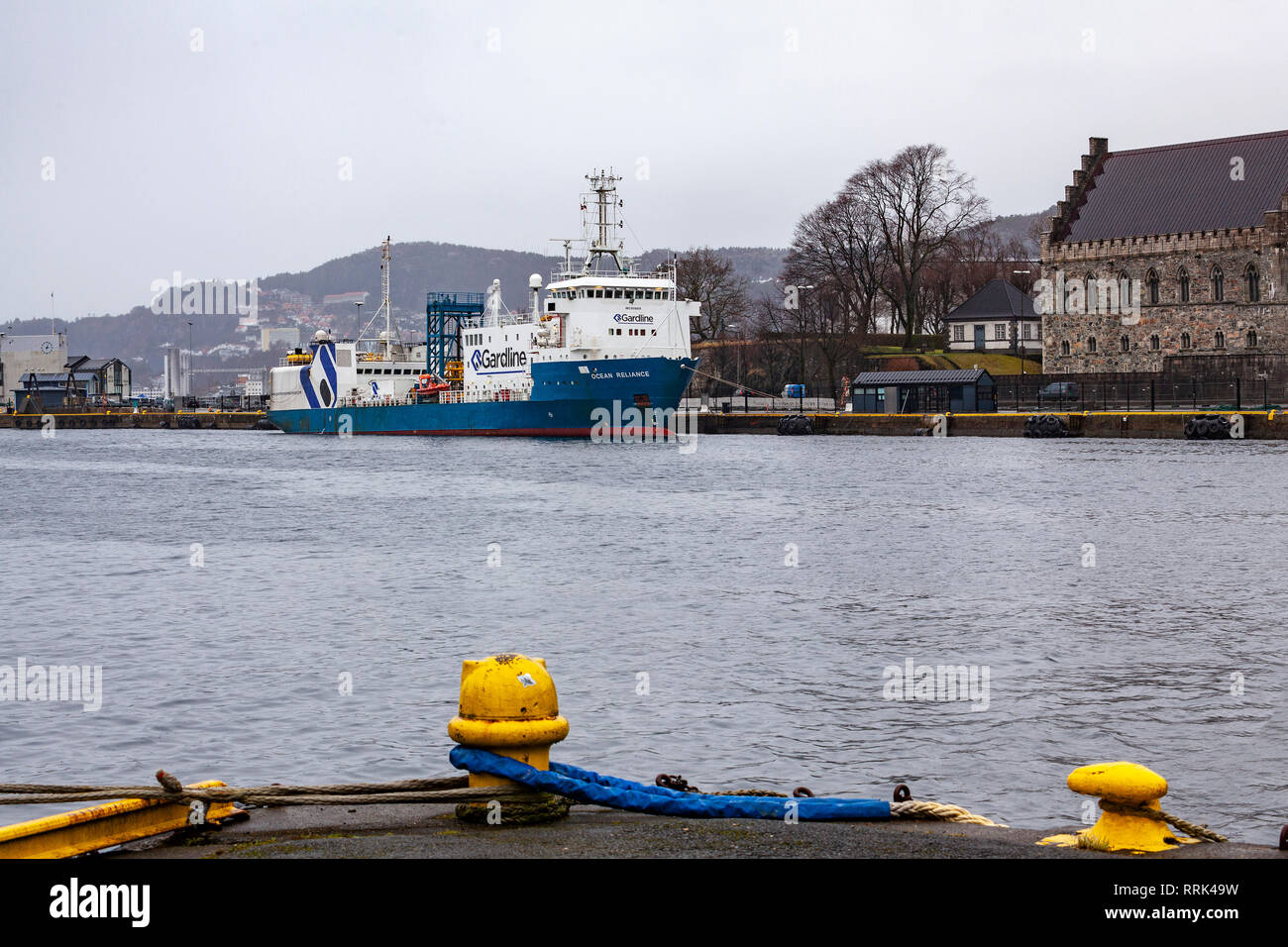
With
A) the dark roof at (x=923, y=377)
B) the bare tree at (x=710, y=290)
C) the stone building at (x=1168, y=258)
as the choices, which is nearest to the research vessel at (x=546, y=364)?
the dark roof at (x=923, y=377)

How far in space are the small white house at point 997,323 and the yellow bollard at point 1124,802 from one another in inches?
3618

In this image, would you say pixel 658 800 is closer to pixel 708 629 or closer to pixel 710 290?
pixel 708 629

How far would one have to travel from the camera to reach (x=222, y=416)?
12700 cm

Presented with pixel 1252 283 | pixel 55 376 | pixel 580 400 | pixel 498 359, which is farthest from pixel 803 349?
pixel 55 376

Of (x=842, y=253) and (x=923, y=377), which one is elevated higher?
(x=842, y=253)

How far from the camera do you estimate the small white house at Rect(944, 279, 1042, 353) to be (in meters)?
96.2


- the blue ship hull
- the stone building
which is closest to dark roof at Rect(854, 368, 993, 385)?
the blue ship hull

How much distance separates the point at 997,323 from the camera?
96.9 meters

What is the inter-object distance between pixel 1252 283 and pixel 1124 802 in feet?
249

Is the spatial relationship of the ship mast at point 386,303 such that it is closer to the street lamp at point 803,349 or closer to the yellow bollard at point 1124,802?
the street lamp at point 803,349

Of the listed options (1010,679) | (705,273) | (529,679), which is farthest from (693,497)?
(705,273)

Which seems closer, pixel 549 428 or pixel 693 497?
pixel 693 497
